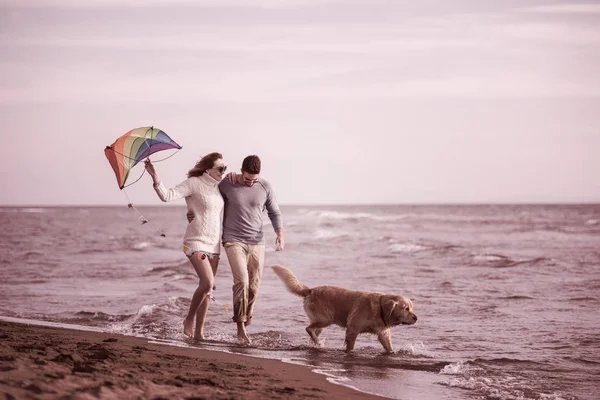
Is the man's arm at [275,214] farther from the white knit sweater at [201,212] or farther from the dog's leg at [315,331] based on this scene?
the dog's leg at [315,331]

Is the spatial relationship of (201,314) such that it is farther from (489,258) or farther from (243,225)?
(489,258)

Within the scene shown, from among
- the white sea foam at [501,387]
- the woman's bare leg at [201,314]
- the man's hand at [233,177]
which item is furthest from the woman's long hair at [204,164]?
the white sea foam at [501,387]

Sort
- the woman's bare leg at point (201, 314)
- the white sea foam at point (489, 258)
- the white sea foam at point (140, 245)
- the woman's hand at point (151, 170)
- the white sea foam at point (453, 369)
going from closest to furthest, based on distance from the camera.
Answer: the white sea foam at point (453, 369), the woman's hand at point (151, 170), the woman's bare leg at point (201, 314), the white sea foam at point (489, 258), the white sea foam at point (140, 245)

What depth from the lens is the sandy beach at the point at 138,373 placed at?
15.0 ft

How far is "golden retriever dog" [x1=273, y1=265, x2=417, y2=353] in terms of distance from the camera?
8.30 m

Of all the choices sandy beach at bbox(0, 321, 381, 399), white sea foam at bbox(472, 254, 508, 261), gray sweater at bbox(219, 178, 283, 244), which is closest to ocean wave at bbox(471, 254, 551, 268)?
white sea foam at bbox(472, 254, 508, 261)

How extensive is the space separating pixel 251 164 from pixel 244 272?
1199 millimetres

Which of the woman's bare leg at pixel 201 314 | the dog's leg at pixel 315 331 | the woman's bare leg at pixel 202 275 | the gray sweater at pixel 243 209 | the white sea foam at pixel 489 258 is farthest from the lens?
the white sea foam at pixel 489 258

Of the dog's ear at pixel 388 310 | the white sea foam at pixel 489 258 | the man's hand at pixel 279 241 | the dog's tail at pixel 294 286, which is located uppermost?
the man's hand at pixel 279 241

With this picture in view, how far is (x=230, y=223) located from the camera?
8.66m

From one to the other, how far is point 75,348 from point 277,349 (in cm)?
248

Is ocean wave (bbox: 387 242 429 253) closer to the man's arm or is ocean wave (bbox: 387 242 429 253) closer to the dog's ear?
the man's arm

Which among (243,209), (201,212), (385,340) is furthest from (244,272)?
(385,340)

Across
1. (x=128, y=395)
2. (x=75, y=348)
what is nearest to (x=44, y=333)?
(x=75, y=348)
